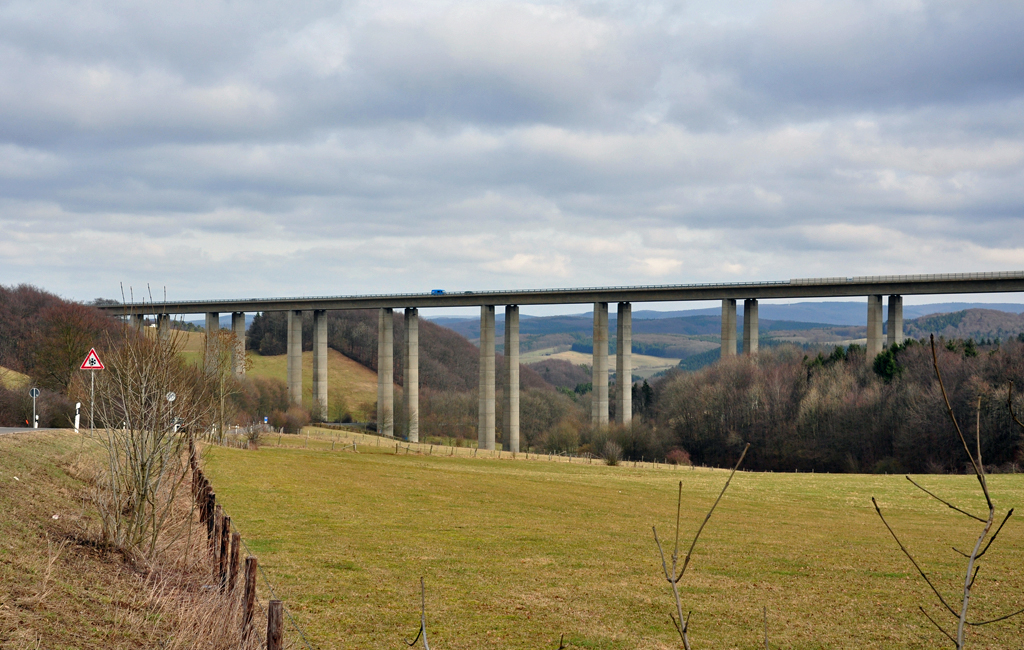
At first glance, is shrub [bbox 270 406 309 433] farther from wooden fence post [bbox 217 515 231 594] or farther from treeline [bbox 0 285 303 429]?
wooden fence post [bbox 217 515 231 594]

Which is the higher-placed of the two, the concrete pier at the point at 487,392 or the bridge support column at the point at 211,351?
the bridge support column at the point at 211,351

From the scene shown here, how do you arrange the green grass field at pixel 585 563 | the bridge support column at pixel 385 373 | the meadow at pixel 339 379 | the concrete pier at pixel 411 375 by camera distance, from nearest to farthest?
the green grass field at pixel 585 563 → the concrete pier at pixel 411 375 → the bridge support column at pixel 385 373 → the meadow at pixel 339 379

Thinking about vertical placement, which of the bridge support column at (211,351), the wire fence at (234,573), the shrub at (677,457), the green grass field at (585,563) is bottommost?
the shrub at (677,457)

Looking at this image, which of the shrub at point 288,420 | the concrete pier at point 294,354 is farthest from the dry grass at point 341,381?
the shrub at point 288,420

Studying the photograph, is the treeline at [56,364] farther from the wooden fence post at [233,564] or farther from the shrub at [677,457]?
the shrub at [677,457]

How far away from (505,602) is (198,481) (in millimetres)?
7812

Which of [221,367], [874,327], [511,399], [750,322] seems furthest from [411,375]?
[874,327]

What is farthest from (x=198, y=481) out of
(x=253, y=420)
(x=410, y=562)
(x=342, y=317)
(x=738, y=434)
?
(x=342, y=317)

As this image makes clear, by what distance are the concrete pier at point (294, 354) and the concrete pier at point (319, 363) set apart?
1.98m

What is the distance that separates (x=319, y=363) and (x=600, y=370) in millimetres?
36147

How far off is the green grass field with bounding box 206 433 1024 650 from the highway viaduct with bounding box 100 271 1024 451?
140 feet

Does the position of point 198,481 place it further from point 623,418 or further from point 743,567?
point 623,418

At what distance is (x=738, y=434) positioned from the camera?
3516 inches

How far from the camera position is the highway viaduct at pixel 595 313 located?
79.9m
